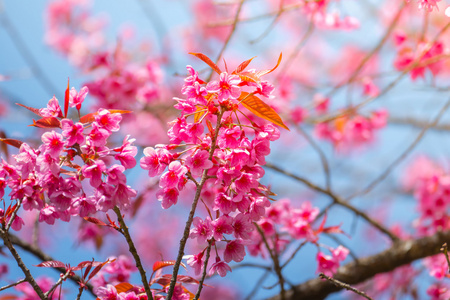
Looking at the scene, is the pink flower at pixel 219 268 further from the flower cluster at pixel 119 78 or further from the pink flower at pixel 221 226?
the flower cluster at pixel 119 78

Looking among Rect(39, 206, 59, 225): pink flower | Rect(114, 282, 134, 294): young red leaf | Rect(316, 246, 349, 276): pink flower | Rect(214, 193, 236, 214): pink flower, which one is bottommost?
Rect(114, 282, 134, 294): young red leaf

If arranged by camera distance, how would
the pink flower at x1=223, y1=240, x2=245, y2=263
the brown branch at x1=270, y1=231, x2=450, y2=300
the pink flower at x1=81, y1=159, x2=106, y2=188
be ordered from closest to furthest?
the pink flower at x1=81, y1=159, x2=106, y2=188 → the pink flower at x1=223, y1=240, x2=245, y2=263 → the brown branch at x1=270, y1=231, x2=450, y2=300

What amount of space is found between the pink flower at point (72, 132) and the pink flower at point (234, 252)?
1.35ft

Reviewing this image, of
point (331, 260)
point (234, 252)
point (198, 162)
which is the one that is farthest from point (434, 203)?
point (198, 162)

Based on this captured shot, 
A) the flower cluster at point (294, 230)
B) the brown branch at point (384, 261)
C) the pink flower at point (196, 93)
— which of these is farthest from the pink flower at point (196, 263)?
the brown branch at point (384, 261)

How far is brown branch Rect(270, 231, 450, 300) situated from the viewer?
199 centimetres

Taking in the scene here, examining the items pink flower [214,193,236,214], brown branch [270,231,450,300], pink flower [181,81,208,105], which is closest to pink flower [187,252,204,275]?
pink flower [214,193,236,214]

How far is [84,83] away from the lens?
245 centimetres

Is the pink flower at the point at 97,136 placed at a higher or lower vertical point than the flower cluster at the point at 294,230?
lower

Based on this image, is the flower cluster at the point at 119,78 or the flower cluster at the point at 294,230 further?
the flower cluster at the point at 119,78

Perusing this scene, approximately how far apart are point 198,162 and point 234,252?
0.23 meters

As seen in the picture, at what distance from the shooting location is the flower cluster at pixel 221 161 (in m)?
0.92

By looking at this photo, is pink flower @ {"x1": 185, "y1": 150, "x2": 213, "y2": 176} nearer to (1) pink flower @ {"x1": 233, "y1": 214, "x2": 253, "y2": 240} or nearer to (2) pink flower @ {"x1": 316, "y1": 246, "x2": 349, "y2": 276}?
(1) pink flower @ {"x1": 233, "y1": 214, "x2": 253, "y2": 240}

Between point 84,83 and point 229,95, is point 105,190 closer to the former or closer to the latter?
point 229,95
